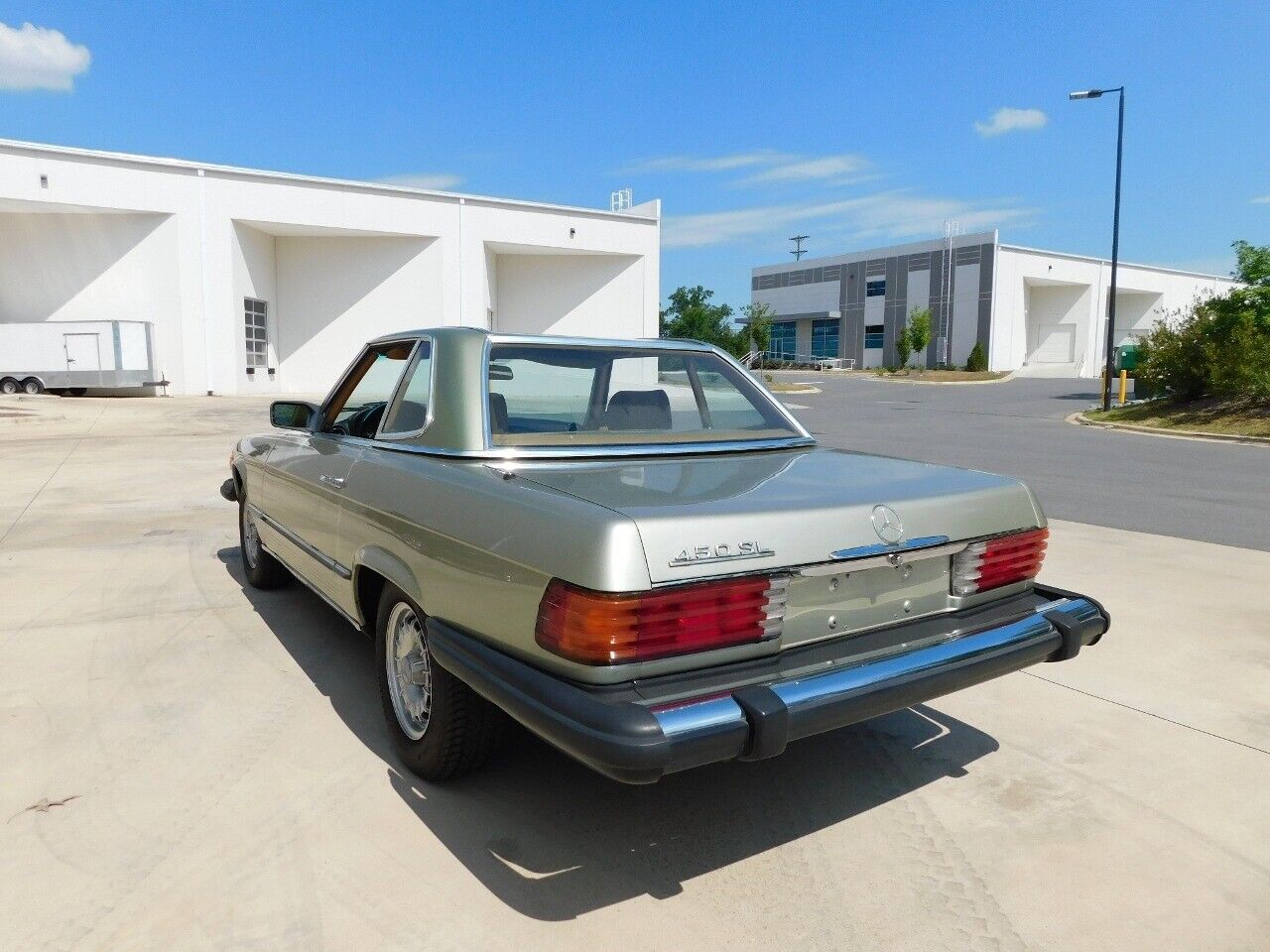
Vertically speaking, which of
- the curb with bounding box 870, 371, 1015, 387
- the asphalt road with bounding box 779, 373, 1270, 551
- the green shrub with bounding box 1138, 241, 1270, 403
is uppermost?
the green shrub with bounding box 1138, 241, 1270, 403

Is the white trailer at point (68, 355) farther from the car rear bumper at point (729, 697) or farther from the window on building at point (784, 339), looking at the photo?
the window on building at point (784, 339)

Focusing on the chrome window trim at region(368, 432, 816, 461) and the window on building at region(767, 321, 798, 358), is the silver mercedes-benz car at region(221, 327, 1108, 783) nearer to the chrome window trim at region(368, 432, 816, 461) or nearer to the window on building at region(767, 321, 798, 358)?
the chrome window trim at region(368, 432, 816, 461)

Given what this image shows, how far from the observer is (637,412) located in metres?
3.69

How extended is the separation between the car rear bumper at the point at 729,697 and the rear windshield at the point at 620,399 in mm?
938


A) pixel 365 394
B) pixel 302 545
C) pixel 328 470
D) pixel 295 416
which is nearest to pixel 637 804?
pixel 328 470

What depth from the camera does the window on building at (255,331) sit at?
1160 inches

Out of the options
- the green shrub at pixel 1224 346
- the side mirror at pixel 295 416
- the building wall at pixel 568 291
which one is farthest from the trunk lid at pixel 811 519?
the building wall at pixel 568 291

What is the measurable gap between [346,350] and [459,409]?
30204 millimetres

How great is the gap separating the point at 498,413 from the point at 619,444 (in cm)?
46

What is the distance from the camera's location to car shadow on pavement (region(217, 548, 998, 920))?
103 inches

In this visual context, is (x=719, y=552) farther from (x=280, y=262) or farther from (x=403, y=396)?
(x=280, y=262)

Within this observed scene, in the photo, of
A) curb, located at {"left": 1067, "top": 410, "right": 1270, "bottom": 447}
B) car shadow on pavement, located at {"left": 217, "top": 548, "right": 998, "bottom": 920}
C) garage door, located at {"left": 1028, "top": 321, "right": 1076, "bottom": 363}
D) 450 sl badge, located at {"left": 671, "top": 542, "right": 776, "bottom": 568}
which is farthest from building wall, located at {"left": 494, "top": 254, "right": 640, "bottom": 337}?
garage door, located at {"left": 1028, "top": 321, "right": 1076, "bottom": 363}

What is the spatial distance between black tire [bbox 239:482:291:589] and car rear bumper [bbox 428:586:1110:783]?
309 centimetres

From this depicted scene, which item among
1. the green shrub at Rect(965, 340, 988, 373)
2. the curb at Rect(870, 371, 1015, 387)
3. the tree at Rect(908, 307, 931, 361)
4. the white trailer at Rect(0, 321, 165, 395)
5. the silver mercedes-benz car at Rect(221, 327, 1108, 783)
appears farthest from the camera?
the tree at Rect(908, 307, 931, 361)
